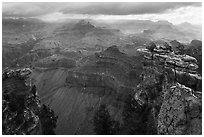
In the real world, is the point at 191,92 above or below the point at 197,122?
above

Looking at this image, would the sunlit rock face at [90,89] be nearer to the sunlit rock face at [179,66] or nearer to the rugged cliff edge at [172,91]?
the rugged cliff edge at [172,91]

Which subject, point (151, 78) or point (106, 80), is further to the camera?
point (106, 80)

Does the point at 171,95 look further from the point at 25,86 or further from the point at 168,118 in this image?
the point at 25,86

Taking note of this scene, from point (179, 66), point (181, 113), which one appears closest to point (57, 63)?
point (179, 66)

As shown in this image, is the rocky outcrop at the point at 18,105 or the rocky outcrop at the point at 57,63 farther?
the rocky outcrop at the point at 57,63

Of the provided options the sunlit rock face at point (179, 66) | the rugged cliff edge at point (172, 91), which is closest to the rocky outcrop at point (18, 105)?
the rugged cliff edge at point (172, 91)

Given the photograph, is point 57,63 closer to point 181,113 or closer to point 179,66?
point 179,66

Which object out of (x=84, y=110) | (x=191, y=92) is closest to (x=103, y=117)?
(x=191, y=92)
